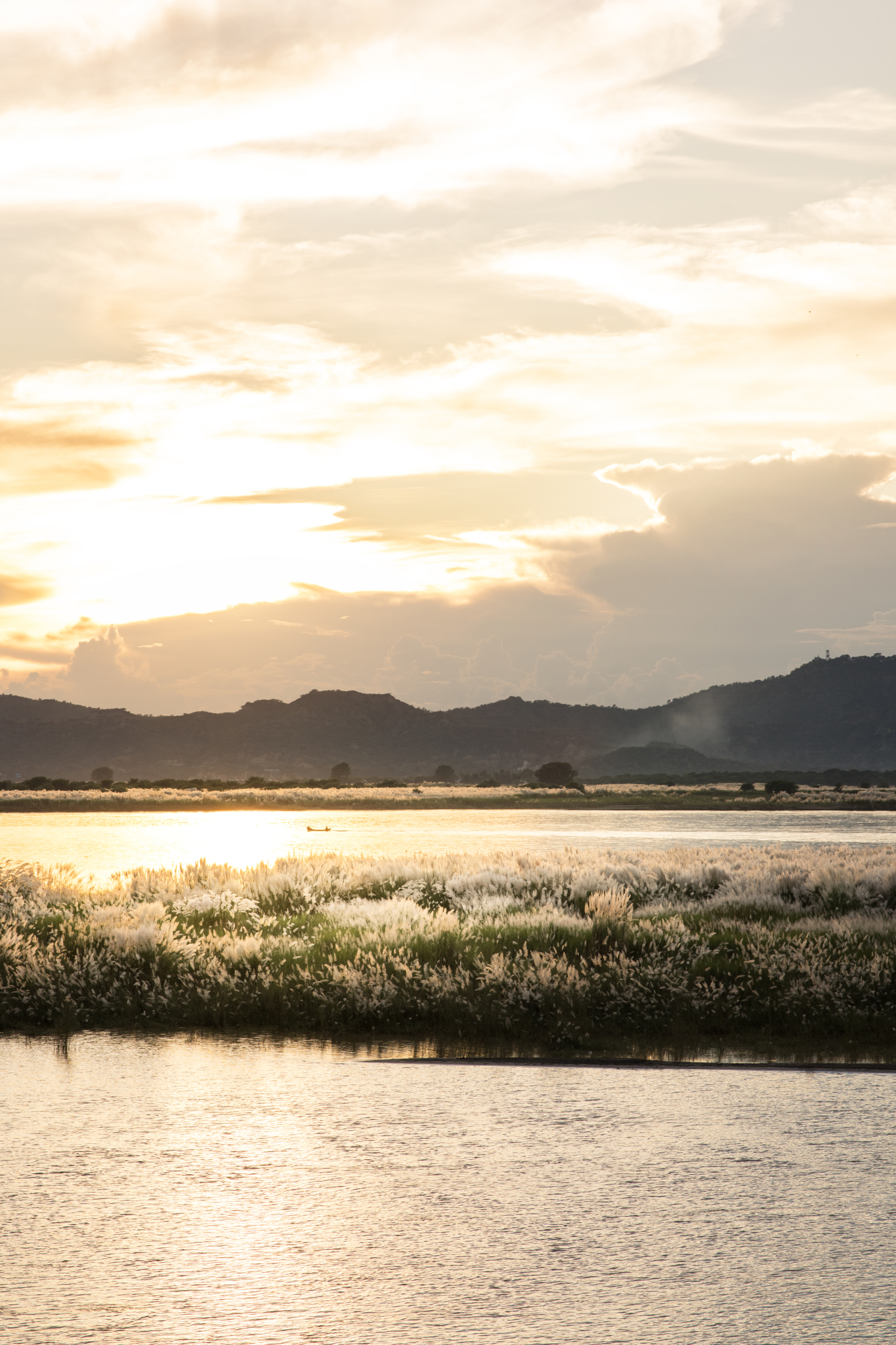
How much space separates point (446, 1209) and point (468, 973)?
7114 mm

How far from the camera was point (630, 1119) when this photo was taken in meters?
8.95

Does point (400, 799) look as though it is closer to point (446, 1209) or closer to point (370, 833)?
point (370, 833)

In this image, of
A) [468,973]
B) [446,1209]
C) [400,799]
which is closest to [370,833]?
[400,799]

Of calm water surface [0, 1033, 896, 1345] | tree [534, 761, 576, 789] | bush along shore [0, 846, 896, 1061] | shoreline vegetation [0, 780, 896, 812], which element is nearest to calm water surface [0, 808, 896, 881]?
shoreline vegetation [0, 780, 896, 812]

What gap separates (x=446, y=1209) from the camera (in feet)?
22.4

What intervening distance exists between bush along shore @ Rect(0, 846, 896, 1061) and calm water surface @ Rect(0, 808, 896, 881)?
38.1 ft

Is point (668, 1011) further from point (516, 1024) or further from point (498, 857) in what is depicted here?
point (498, 857)

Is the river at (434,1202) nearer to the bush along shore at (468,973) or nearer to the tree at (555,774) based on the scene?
the bush along shore at (468,973)

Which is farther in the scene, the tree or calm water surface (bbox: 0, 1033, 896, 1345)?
the tree

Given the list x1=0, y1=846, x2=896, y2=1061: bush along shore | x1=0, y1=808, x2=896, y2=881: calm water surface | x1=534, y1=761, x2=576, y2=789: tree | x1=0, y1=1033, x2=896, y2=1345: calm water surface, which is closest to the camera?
x1=0, y1=1033, x2=896, y2=1345: calm water surface

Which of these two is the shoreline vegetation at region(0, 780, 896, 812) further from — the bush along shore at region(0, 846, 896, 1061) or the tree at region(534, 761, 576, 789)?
the bush along shore at region(0, 846, 896, 1061)

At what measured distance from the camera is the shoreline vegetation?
9138cm

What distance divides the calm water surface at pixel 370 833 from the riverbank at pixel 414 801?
7.51 meters

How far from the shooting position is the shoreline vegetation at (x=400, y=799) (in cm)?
9138
